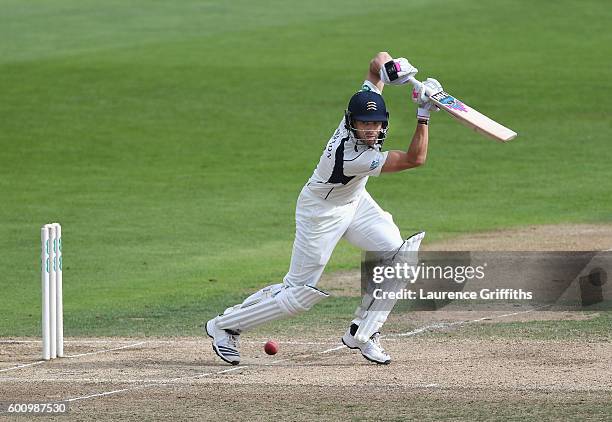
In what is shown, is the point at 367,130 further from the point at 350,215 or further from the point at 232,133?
the point at 232,133

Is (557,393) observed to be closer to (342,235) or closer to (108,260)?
(342,235)

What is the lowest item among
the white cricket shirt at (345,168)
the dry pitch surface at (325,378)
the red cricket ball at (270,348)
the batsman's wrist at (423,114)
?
the dry pitch surface at (325,378)

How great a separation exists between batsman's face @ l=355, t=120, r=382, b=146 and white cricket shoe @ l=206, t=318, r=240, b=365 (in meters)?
1.78

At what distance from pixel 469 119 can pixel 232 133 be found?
16.3 meters

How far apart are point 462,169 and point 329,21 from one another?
1510cm

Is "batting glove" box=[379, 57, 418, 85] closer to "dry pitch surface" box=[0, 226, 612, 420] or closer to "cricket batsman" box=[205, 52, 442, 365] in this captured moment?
"cricket batsman" box=[205, 52, 442, 365]

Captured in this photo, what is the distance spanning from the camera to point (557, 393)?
27.1 feet

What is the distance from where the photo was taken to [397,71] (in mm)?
9234

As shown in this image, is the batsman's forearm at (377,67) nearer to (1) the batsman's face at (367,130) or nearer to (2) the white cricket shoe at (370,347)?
(1) the batsman's face at (367,130)

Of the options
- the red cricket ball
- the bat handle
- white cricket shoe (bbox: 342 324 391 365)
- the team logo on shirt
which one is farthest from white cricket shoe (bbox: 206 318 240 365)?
the bat handle

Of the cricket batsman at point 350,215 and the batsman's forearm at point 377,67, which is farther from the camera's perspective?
the batsman's forearm at point 377,67

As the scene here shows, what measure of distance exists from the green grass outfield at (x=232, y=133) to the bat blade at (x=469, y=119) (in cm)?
347

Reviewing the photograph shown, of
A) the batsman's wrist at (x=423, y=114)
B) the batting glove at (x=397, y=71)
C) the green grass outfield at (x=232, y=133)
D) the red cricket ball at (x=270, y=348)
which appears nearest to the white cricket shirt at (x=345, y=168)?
the batsman's wrist at (x=423, y=114)

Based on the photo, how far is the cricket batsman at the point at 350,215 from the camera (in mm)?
9016
